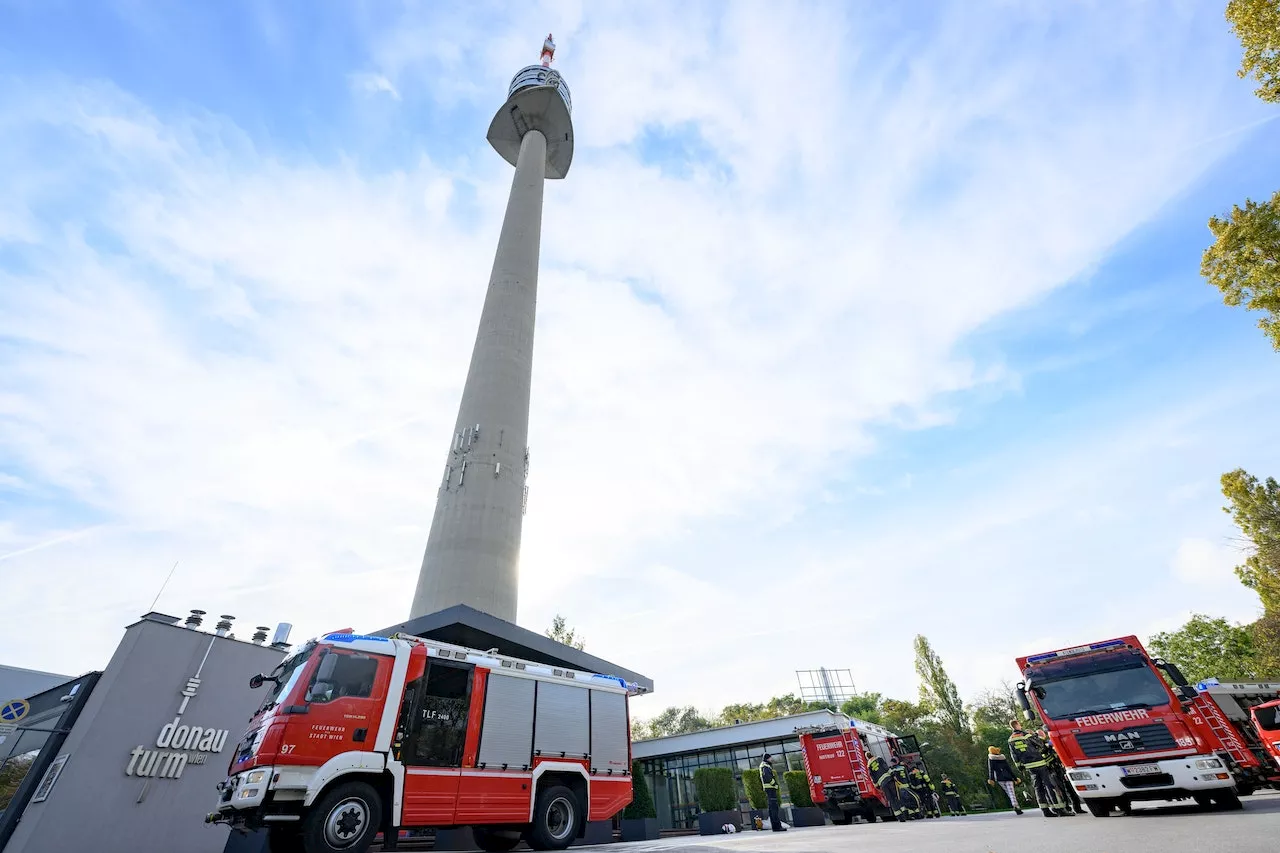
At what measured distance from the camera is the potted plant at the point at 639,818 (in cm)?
1708

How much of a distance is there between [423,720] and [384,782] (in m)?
0.87

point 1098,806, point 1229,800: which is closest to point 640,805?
point 1098,806

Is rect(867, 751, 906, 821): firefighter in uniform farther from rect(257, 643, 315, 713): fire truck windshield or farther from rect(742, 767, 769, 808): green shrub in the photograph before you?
rect(257, 643, 315, 713): fire truck windshield

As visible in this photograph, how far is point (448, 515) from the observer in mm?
19453

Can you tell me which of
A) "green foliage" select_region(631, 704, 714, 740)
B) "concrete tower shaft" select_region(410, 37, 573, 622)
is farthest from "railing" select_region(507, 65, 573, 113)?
"green foliage" select_region(631, 704, 714, 740)

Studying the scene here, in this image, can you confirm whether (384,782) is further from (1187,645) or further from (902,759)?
(1187,645)

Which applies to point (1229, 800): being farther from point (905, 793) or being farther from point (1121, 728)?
point (905, 793)

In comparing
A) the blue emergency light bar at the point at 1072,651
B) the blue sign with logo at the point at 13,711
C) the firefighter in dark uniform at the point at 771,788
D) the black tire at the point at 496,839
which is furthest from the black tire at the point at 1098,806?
the blue sign with logo at the point at 13,711

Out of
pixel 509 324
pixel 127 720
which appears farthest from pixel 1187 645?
pixel 127 720

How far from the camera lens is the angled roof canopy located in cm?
1208

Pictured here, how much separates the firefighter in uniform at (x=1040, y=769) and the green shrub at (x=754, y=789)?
11079 mm

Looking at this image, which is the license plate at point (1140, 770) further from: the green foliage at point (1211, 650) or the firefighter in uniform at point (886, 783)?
the green foliage at point (1211, 650)

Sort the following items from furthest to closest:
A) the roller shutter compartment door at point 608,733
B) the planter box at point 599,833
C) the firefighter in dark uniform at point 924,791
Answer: the firefighter in dark uniform at point 924,791 < the planter box at point 599,833 < the roller shutter compartment door at point 608,733

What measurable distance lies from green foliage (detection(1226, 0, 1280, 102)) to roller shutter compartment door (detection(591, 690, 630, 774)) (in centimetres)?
1784
